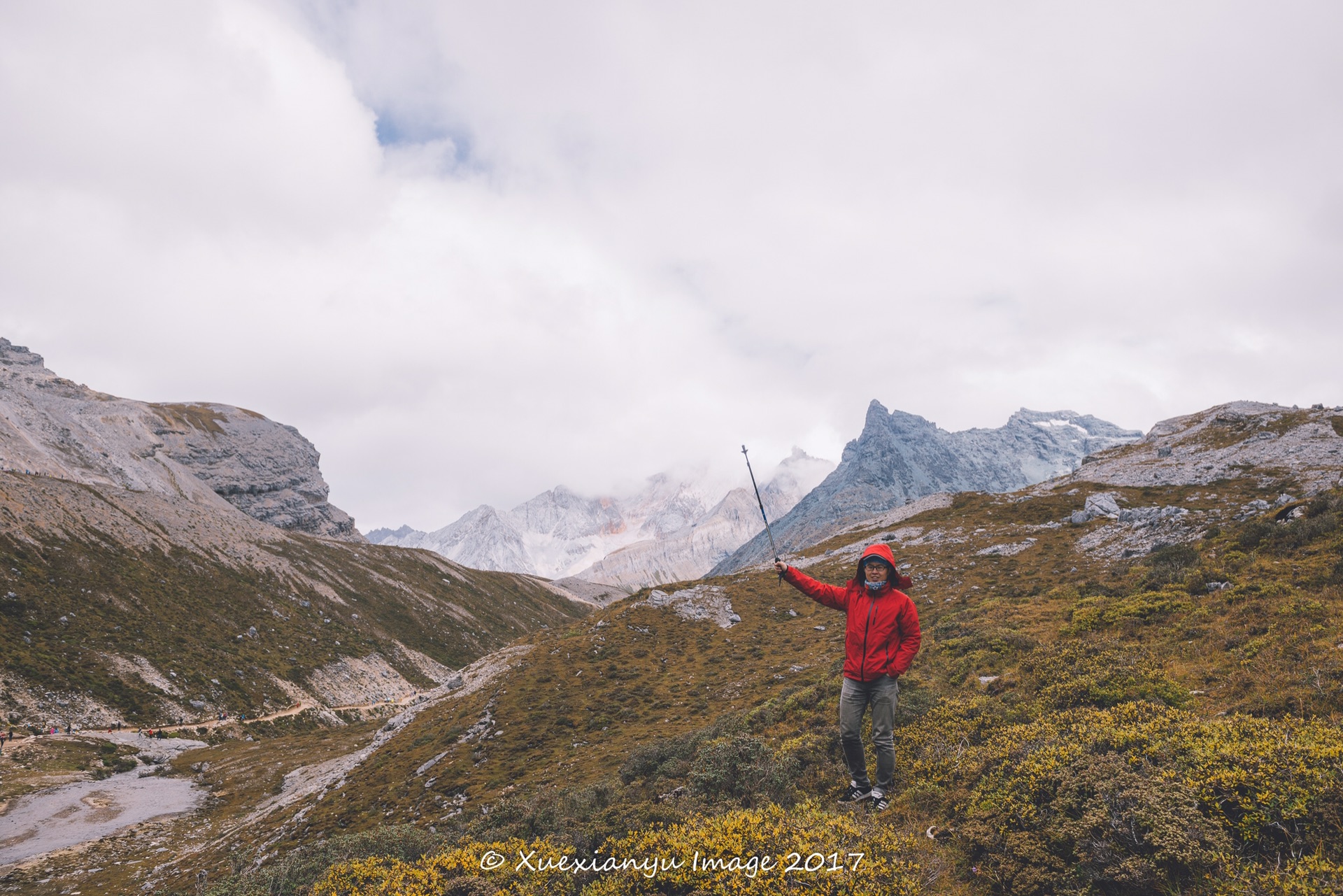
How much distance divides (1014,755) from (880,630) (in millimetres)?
2898

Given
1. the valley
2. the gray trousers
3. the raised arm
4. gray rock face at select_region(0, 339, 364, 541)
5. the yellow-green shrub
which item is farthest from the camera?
gray rock face at select_region(0, 339, 364, 541)

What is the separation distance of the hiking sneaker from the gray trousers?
0.06 meters

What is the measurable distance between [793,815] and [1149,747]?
5.43 meters

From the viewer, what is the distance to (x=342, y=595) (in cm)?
11369

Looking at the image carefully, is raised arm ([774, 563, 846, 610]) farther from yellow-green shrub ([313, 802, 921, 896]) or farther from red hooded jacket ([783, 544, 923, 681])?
yellow-green shrub ([313, 802, 921, 896])

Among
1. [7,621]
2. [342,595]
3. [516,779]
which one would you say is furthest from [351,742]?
[342,595]

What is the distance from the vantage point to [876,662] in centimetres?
1014

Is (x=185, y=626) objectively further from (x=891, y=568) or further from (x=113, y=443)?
(x=113, y=443)

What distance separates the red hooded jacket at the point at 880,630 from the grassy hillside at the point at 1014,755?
2.21 m

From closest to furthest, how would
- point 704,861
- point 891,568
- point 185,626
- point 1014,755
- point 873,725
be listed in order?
1. point 704,861
2. point 1014,755
3. point 873,725
4. point 891,568
5. point 185,626

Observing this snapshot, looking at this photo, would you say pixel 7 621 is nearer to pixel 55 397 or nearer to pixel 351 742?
pixel 351 742

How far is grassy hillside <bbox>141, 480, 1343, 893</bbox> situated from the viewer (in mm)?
6480

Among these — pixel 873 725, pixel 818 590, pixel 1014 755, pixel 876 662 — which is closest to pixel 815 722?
pixel 873 725

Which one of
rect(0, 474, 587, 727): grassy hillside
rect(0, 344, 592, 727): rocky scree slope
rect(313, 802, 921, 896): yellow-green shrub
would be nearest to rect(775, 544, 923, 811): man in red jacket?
rect(313, 802, 921, 896): yellow-green shrub
